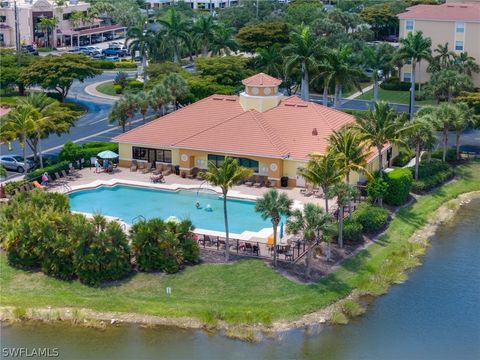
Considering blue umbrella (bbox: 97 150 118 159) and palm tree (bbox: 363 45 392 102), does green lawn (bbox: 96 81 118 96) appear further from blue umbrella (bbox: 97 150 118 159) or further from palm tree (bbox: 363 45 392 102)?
blue umbrella (bbox: 97 150 118 159)

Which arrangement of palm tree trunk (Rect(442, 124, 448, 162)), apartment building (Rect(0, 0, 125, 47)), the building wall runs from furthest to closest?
apartment building (Rect(0, 0, 125, 47)), the building wall, palm tree trunk (Rect(442, 124, 448, 162))

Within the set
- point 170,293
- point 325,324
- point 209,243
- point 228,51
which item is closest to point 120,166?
point 209,243

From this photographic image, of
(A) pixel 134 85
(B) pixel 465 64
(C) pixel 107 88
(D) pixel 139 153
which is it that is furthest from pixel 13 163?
(B) pixel 465 64

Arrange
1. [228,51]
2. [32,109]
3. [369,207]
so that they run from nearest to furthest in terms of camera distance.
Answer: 1. [369,207]
2. [32,109]
3. [228,51]

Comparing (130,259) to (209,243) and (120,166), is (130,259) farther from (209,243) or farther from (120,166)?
(120,166)

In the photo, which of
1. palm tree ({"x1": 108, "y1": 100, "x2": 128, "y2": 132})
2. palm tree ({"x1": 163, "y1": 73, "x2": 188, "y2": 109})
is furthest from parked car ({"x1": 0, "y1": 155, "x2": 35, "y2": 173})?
palm tree ({"x1": 163, "y1": 73, "x2": 188, "y2": 109})

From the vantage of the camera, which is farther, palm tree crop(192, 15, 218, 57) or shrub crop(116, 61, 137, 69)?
shrub crop(116, 61, 137, 69)
